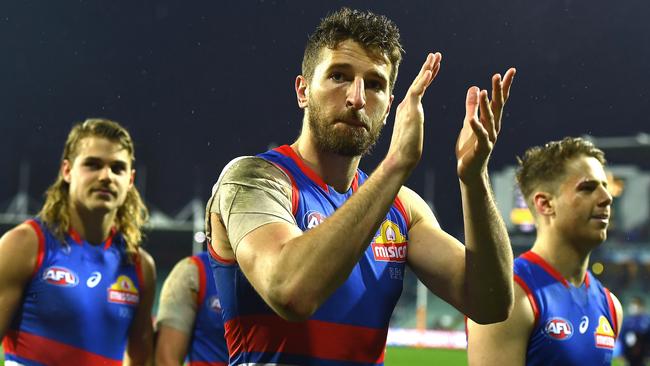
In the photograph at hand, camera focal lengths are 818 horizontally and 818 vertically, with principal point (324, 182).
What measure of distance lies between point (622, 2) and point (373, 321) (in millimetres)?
27657

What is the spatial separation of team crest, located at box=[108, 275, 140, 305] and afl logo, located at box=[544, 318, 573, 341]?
2.75 meters

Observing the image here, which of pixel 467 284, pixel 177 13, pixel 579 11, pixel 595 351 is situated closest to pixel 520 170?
pixel 595 351

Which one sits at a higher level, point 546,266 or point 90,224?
point 90,224

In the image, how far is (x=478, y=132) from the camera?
2.88 m

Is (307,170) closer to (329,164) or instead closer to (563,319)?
(329,164)

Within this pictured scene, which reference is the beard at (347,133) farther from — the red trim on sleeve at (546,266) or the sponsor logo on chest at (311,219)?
the red trim on sleeve at (546,266)

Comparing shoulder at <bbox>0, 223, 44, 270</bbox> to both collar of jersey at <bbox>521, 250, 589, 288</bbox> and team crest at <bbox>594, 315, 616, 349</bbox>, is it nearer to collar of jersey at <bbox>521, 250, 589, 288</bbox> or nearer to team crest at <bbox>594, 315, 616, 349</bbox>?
collar of jersey at <bbox>521, 250, 589, 288</bbox>

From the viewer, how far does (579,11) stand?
88.8 ft

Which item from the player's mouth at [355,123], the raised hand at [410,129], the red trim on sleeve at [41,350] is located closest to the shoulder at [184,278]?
the red trim on sleeve at [41,350]

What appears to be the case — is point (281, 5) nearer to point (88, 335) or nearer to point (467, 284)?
point (88, 335)

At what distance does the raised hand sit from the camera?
108 inches

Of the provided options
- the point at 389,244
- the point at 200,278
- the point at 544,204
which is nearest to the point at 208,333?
the point at 200,278

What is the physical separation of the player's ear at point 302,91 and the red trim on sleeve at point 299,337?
35.9 inches

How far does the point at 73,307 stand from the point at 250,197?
8.95 ft
